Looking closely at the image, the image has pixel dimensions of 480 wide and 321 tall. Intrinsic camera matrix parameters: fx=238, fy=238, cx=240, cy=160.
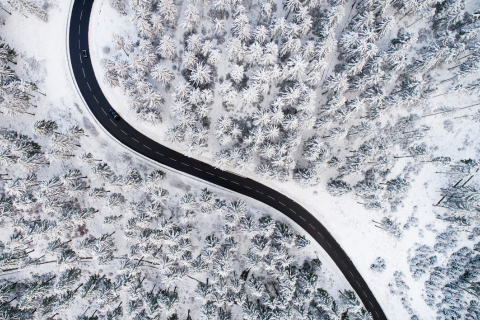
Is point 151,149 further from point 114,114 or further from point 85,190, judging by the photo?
point 85,190

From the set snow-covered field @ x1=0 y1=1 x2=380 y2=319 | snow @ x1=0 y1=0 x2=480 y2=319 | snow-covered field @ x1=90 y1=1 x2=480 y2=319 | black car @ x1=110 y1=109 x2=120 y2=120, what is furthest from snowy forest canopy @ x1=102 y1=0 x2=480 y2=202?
snow-covered field @ x1=0 y1=1 x2=380 y2=319

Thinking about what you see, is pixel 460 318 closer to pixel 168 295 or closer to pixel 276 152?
pixel 276 152

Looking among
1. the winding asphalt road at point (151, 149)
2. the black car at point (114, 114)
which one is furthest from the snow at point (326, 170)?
the winding asphalt road at point (151, 149)

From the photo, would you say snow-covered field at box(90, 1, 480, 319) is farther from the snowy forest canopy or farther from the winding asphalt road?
the winding asphalt road

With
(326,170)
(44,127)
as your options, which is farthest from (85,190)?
(326,170)

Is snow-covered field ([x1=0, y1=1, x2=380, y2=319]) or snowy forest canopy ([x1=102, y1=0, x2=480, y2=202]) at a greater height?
snowy forest canopy ([x1=102, y1=0, x2=480, y2=202])

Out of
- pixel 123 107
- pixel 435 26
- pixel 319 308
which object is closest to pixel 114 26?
pixel 123 107

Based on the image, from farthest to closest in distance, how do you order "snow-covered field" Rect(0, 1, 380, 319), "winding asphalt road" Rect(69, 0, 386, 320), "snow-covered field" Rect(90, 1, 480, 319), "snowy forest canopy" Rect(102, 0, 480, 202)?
"winding asphalt road" Rect(69, 0, 386, 320)
"snow-covered field" Rect(0, 1, 380, 319)
"snow-covered field" Rect(90, 1, 480, 319)
"snowy forest canopy" Rect(102, 0, 480, 202)

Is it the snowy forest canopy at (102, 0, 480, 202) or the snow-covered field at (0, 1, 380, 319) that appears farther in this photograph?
the snow-covered field at (0, 1, 380, 319)

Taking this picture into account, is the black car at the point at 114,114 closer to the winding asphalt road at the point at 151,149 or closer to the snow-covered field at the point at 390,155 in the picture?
the winding asphalt road at the point at 151,149
